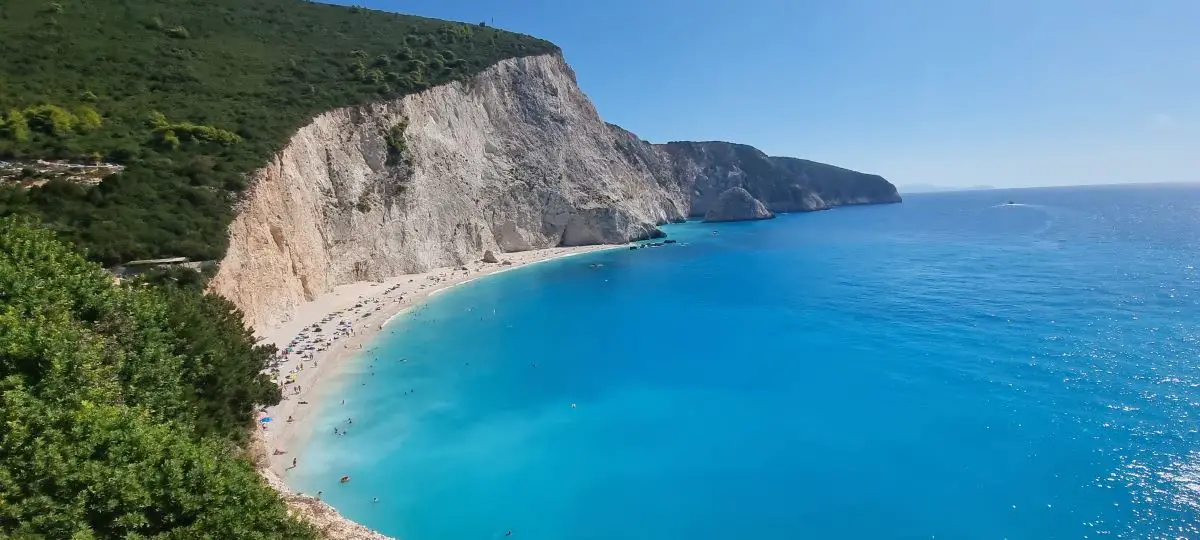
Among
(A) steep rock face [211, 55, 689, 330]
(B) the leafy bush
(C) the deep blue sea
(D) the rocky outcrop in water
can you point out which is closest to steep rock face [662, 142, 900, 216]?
(D) the rocky outcrop in water

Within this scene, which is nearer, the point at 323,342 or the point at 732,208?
the point at 323,342

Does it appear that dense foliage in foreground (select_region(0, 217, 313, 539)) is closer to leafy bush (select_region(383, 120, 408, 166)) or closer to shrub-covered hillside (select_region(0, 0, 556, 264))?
shrub-covered hillside (select_region(0, 0, 556, 264))

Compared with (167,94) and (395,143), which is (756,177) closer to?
(395,143)

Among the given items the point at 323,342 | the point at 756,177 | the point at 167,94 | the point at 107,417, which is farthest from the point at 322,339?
the point at 756,177

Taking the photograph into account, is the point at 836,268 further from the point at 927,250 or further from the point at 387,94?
the point at 387,94

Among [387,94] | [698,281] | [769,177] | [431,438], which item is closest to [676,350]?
[431,438]

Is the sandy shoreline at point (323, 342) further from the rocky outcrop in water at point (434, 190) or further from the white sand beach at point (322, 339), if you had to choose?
the rocky outcrop in water at point (434, 190)
